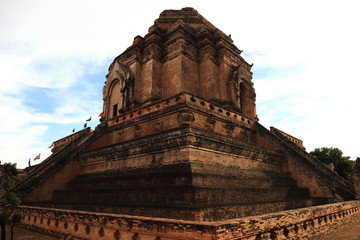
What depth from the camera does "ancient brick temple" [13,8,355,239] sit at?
7.40 m

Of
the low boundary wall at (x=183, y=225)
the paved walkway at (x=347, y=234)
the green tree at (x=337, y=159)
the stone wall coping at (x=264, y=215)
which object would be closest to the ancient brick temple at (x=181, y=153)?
the low boundary wall at (x=183, y=225)

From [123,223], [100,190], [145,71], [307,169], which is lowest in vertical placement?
[123,223]

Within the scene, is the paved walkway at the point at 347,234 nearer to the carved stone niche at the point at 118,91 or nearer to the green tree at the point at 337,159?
the carved stone niche at the point at 118,91

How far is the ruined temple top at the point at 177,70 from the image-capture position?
49.2 ft

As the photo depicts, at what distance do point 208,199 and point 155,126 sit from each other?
5.59 meters

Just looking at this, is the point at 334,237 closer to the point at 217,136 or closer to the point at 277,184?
the point at 277,184

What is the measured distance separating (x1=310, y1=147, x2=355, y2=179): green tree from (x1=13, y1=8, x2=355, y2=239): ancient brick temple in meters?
25.8

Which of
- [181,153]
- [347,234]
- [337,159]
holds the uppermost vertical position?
[337,159]

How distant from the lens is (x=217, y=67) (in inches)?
640

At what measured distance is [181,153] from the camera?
8070 mm

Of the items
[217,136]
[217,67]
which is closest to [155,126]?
[217,136]

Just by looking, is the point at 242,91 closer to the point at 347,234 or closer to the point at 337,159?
the point at 347,234

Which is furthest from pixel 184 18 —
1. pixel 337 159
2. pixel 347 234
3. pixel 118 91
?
pixel 337 159

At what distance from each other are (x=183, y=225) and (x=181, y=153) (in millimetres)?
3889
